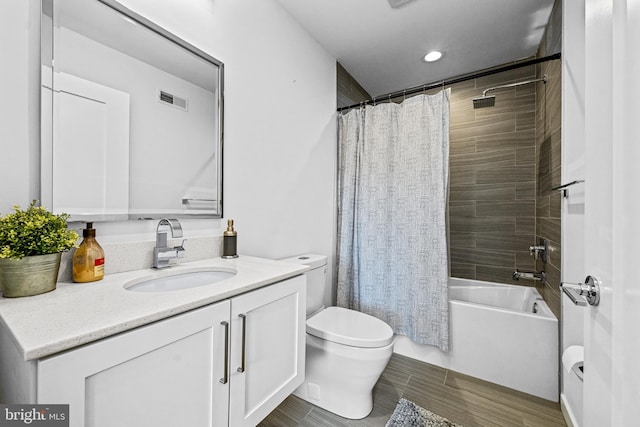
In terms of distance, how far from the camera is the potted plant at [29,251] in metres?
0.71

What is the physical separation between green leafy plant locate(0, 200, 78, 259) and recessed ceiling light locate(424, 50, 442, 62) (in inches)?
106

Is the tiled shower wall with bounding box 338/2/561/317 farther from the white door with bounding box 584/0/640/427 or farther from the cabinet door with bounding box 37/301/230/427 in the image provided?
the cabinet door with bounding box 37/301/230/427

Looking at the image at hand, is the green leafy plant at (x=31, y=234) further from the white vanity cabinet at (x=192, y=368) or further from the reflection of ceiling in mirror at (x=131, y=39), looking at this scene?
the reflection of ceiling in mirror at (x=131, y=39)

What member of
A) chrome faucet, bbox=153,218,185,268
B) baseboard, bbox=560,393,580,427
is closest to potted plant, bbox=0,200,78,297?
chrome faucet, bbox=153,218,185,268

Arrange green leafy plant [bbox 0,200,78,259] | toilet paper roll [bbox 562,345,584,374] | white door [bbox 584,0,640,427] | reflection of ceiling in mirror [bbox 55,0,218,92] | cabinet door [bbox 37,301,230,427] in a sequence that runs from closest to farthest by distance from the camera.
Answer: white door [bbox 584,0,640,427], cabinet door [bbox 37,301,230,427], green leafy plant [bbox 0,200,78,259], reflection of ceiling in mirror [bbox 55,0,218,92], toilet paper roll [bbox 562,345,584,374]

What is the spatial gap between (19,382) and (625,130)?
130 cm

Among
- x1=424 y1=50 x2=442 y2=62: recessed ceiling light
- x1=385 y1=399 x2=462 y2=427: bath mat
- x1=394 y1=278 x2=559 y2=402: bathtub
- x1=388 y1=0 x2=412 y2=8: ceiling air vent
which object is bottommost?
x1=385 y1=399 x2=462 y2=427: bath mat

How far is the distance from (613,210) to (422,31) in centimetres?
207

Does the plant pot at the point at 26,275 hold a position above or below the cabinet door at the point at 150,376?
above

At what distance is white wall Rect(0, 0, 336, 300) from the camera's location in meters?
0.88

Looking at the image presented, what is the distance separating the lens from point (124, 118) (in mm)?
1104

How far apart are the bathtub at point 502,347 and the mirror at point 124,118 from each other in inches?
69.7

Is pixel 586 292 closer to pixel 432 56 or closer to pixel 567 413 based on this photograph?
pixel 567 413

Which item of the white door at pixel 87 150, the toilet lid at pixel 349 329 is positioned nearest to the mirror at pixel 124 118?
the white door at pixel 87 150
